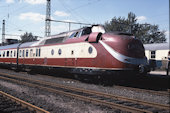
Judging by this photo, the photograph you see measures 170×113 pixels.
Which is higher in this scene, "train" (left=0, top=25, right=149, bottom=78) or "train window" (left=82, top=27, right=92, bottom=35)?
"train window" (left=82, top=27, right=92, bottom=35)

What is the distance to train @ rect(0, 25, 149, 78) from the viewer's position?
1035cm

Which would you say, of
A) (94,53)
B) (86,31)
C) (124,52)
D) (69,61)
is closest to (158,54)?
(86,31)

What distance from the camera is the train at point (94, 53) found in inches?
408

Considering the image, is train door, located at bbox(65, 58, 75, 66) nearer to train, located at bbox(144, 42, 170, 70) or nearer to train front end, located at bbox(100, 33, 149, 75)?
train front end, located at bbox(100, 33, 149, 75)

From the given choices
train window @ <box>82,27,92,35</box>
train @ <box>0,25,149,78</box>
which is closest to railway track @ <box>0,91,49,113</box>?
train @ <box>0,25,149,78</box>

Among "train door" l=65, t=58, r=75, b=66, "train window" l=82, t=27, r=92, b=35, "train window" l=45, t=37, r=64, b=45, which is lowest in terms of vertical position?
"train door" l=65, t=58, r=75, b=66

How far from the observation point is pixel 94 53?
1123 cm

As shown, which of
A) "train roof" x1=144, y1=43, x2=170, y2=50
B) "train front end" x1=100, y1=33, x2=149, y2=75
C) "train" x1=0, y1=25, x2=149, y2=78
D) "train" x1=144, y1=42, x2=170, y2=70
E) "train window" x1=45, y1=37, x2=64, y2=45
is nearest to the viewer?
"train front end" x1=100, y1=33, x2=149, y2=75

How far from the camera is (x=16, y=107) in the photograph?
6680mm

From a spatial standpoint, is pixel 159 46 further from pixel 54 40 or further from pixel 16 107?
pixel 16 107

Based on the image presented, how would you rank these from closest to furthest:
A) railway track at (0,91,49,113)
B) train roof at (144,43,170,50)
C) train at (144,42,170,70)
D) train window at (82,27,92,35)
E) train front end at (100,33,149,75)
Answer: railway track at (0,91,49,113)
train front end at (100,33,149,75)
train window at (82,27,92,35)
train roof at (144,43,170,50)
train at (144,42,170,70)

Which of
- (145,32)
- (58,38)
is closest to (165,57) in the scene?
(58,38)

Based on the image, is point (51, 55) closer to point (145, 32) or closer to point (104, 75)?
point (104, 75)

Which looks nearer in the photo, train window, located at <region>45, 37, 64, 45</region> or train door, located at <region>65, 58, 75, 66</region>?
train door, located at <region>65, 58, 75, 66</region>
